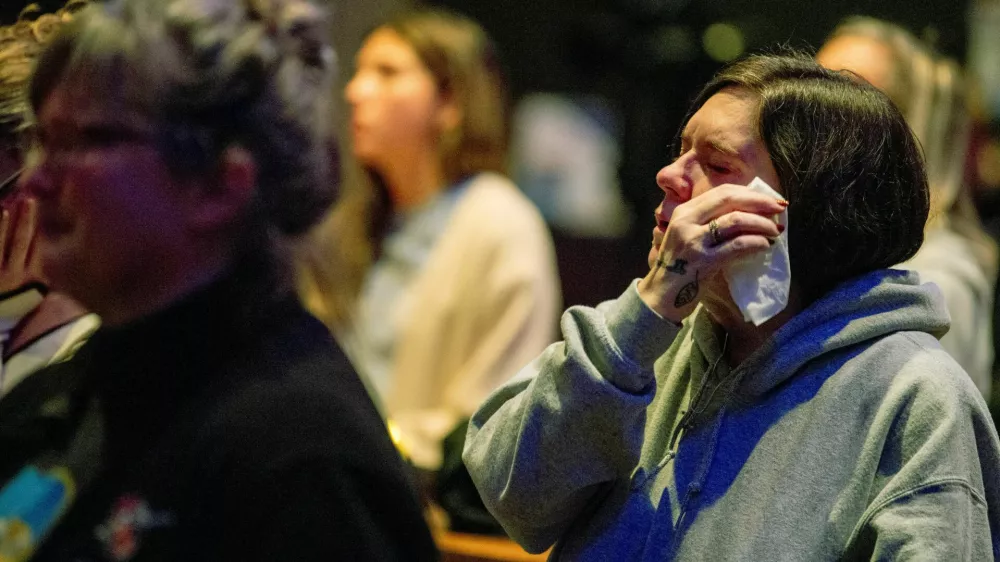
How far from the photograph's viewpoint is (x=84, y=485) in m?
1.31

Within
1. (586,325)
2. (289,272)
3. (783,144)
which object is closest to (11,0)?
(289,272)

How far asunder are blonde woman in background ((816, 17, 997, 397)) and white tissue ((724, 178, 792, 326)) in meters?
1.11

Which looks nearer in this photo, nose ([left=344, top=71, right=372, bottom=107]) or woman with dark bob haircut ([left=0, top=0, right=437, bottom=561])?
woman with dark bob haircut ([left=0, top=0, right=437, bottom=561])

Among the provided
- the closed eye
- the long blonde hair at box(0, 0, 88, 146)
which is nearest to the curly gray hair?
the long blonde hair at box(0, 0, 88, 146)

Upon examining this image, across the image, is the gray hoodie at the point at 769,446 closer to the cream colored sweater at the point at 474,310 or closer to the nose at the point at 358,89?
the cream colored sweater at the point at 474,310

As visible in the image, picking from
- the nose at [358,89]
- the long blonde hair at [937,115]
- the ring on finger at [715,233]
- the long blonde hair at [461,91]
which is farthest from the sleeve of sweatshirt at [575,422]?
the nose at [358,89]

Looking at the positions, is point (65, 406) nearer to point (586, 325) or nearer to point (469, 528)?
point (586, 325)

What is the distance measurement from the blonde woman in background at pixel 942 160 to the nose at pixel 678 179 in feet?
3.56

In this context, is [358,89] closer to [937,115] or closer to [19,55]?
[937,115]

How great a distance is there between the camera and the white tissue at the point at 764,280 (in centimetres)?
142

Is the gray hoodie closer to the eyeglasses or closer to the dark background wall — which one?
the eyeglasses

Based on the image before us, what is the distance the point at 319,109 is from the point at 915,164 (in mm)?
719

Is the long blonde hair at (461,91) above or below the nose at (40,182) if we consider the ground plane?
below

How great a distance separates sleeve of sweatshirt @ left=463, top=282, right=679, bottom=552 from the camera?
4.67 feet
